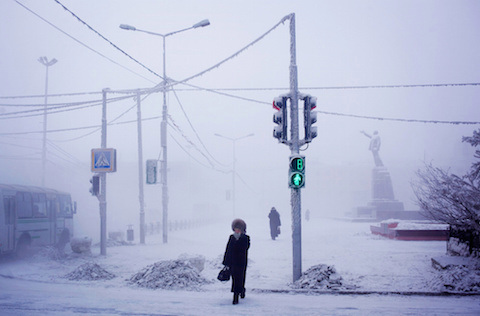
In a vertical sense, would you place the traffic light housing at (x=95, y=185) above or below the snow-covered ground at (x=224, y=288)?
above

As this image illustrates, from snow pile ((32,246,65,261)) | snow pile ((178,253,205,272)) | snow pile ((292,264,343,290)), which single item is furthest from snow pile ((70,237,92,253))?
snow pile ((292,264,343,290))

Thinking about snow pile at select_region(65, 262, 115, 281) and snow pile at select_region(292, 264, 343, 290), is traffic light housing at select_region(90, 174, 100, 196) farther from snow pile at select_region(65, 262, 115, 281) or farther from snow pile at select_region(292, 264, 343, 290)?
snow pile at select_region(292, 264, 343, 290)

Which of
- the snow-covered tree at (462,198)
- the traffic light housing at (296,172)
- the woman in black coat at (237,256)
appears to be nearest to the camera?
the woman in black coat at (237,256)

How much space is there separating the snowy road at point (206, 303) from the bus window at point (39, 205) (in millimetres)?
8060

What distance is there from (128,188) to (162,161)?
64.0 m

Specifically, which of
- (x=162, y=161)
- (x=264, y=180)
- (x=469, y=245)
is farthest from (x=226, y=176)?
(x=469, y=245)

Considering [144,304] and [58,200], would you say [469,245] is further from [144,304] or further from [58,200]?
[58,200]

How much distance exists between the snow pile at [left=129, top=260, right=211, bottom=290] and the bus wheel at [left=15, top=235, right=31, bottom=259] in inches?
278

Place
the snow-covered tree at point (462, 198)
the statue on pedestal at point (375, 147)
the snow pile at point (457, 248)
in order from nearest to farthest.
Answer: the snow-covered tree at point (462, 198) → the snow pile at point (457, 248) → the statue on pedestal at point (375, 147)

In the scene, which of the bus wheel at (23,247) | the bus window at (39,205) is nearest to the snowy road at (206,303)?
the bus wheel at (23,247)

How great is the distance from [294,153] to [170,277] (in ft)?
13.2

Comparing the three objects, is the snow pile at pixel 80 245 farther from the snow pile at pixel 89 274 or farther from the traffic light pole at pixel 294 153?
the traffic light pole at pixel 294 153

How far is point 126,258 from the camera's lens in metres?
15.3

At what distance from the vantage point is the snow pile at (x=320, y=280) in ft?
29.5
